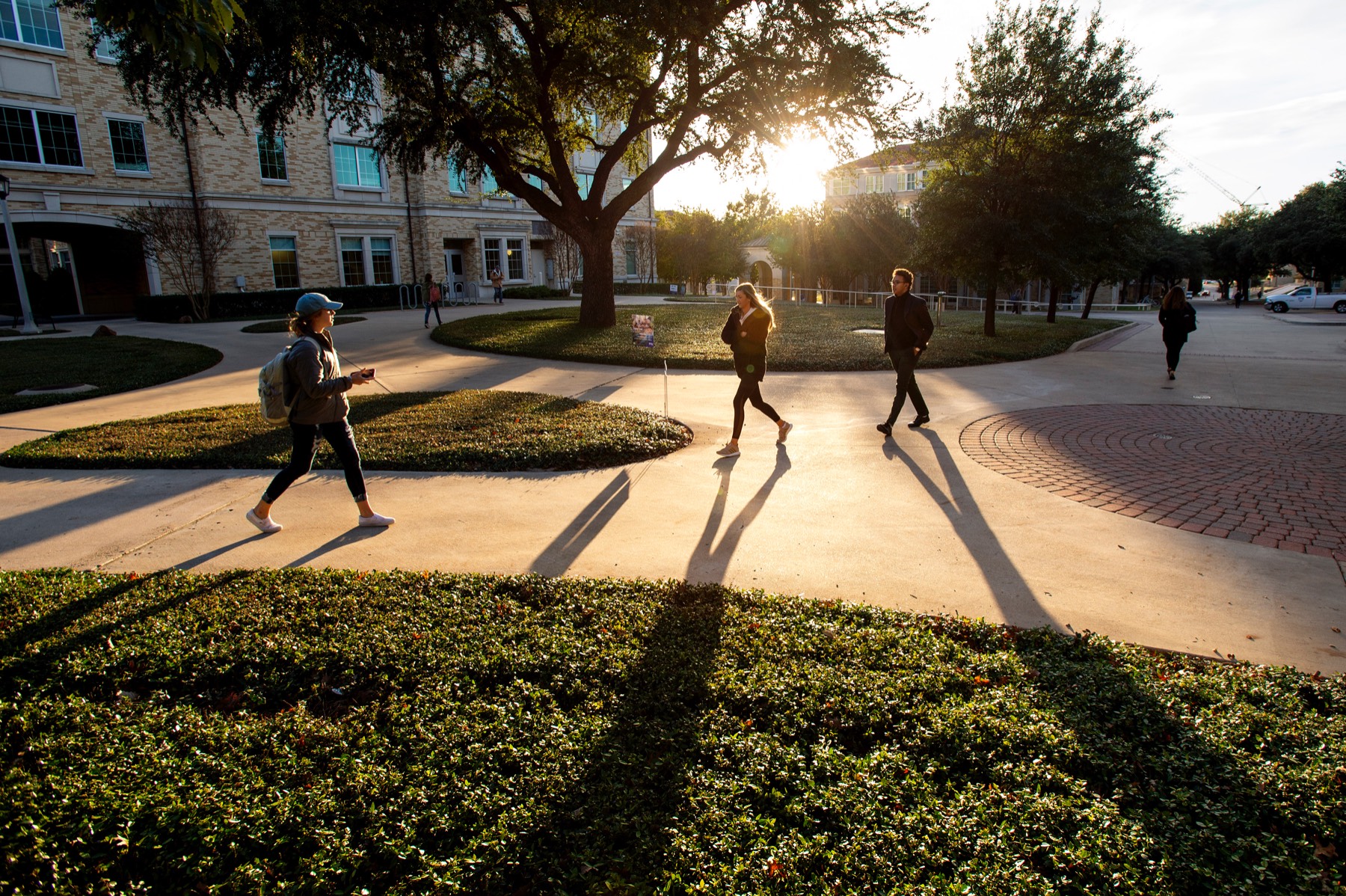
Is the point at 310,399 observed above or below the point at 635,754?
above

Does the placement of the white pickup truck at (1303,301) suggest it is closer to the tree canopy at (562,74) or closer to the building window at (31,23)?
the tree canopy at (562,74)

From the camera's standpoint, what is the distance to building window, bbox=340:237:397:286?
33.1m

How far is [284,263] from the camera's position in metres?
30.9

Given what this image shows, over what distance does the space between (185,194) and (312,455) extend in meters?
28.8

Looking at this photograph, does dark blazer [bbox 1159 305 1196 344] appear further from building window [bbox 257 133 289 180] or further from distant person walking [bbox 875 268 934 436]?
building window [bbox 257 133 289 180]

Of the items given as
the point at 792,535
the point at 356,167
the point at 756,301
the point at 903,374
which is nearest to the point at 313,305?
the point at 792,535

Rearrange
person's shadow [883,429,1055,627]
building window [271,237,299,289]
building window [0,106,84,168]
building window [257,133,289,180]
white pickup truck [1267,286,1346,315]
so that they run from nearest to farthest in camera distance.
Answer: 1. person's shadow [883,429,1055,627]
2. building window [0,106,84,168]
3. building window [257,133,289,180]
4. building window [271,237,299,289]
5. white pickup truck [1267,286,1346,315]

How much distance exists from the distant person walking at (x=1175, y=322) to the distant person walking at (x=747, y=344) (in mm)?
8031

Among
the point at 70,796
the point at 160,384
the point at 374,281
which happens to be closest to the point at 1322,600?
the point at 70,796

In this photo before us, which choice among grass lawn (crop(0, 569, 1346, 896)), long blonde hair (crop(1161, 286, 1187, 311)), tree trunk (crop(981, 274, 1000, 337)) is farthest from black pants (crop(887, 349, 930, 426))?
tree trunk (crop(981, 274, 1000, 337))

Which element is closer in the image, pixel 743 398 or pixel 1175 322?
pixel 743 398

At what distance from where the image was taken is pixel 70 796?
9.09 ft

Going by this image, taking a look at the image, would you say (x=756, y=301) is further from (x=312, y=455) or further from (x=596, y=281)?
(x=596, y=281)

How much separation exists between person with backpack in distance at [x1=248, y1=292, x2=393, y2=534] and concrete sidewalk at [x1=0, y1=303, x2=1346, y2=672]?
0.92 feet
